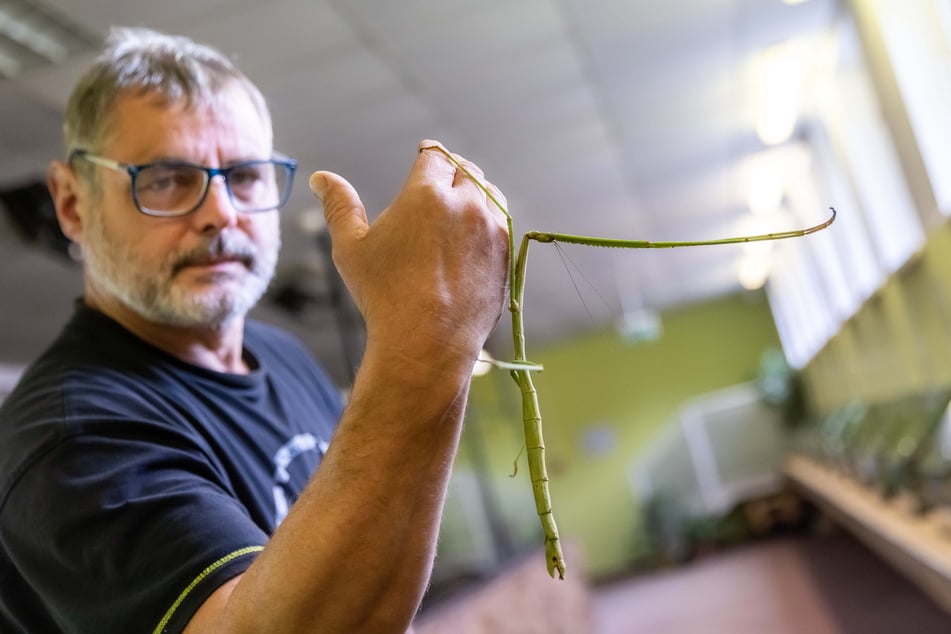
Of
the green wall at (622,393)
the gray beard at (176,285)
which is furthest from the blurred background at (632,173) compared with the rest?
the green wall at (622,393)

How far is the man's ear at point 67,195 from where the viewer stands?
1.26 metres

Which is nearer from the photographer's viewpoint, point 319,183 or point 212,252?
point 319,183

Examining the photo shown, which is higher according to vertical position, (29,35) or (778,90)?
(29,35)

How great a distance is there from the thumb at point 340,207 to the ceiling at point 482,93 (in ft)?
5.56

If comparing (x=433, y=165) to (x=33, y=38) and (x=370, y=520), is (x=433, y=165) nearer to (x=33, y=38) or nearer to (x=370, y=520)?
(x=370, y=520)

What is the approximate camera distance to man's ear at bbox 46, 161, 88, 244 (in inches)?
49.4

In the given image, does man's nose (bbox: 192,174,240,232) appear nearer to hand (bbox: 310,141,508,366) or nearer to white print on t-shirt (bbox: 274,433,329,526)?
white print on t-shirt (bbox: 274,433,329,526)

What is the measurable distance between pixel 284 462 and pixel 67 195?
0.48m

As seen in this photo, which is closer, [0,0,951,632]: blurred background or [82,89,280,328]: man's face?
[82,89,280,328]: man's face

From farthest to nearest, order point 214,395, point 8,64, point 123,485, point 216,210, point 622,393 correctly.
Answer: point 622,393, point 8,64, point 214,395, point 216,210, point 123,485

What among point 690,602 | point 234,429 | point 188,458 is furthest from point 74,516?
point 690,602

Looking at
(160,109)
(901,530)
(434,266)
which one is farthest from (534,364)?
(901,530)

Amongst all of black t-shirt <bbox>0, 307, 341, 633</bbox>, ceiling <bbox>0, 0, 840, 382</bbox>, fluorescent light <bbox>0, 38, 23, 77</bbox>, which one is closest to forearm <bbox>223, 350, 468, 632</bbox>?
black t-shirt <bbox>0, 307, 341, 633</bbox>

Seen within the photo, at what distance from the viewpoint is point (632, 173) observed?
647cm
